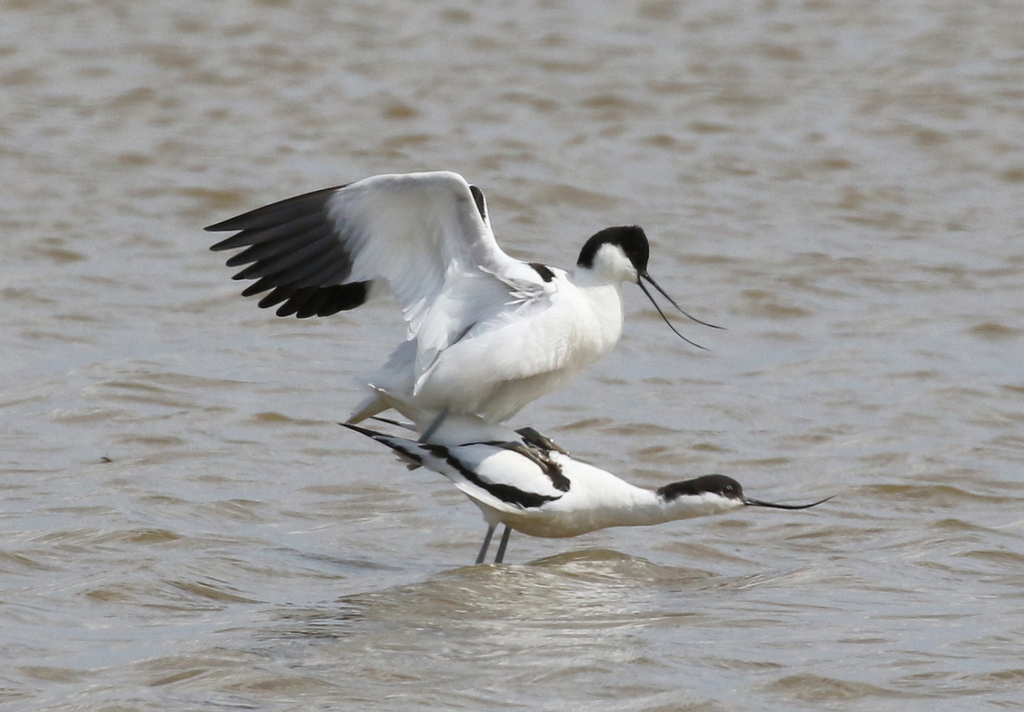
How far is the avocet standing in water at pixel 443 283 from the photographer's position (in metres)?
6.50

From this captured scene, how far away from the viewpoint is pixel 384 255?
6.70 m

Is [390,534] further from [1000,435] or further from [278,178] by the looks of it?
[278,178]

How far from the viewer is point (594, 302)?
6770mm

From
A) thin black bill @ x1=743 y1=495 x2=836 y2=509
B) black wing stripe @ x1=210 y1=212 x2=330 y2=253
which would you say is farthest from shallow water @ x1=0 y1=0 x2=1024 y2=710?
black wing stripe @ x1=210 y1=212 x2=330 y2=253

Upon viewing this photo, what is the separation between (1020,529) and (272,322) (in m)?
4.52

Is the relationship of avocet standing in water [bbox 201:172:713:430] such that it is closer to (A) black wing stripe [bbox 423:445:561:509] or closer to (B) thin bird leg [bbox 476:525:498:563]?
(A) black wing stripe [bbox 423:445:561:509]

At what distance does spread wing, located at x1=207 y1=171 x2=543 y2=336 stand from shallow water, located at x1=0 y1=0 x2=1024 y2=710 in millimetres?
→ 1006

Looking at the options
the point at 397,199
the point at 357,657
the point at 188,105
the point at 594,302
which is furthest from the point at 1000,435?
the point at 188,105

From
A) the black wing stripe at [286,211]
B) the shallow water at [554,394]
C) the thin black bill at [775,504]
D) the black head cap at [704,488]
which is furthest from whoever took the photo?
the thin black bill at [775,504]

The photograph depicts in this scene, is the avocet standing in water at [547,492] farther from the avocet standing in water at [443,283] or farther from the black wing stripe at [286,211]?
the black wing stripe at [286,211]

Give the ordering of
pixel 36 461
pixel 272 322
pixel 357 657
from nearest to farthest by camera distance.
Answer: pixel 357 657
pixel 36 461
pixel 272 322

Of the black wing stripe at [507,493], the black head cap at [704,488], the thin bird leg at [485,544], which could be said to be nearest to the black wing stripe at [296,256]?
the black wing stripe at [507,493]

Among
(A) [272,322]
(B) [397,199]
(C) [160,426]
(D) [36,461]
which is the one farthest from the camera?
(A) [272,322]

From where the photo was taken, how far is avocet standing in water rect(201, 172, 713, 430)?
650 centimetres
